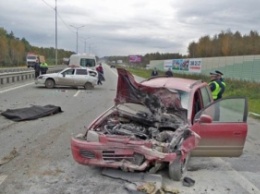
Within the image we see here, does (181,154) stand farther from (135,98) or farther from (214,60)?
(214,60)

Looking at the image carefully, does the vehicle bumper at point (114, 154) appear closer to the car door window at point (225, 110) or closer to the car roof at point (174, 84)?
the car door window at point (225, 110)

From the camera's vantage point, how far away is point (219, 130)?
5922 millimetres

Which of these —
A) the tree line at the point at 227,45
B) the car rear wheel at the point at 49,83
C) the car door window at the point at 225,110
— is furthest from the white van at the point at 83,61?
the tree line at the point at 227,45

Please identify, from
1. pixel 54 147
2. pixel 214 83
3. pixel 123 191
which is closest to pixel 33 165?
pixel 54 147

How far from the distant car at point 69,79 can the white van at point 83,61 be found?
786 centimetres

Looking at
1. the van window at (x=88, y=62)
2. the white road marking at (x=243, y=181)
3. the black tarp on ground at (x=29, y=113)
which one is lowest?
the black tarp on ground at (x=29, y=113)

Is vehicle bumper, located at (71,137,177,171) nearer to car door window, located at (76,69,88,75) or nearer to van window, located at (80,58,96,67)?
car door window, located at (76,69,88,75)

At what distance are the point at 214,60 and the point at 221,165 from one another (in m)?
37.3

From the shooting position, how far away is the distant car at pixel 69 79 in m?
23.7

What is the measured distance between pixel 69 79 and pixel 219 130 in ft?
62.4

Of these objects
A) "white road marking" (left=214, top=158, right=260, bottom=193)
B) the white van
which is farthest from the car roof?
the white van

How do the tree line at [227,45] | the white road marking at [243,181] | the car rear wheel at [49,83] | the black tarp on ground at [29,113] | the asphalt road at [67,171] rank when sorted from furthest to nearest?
the tree line at [227,45] → the car rear wheel at [49,83] → the black tarp on ground at [29,113] → the white road marking at [243,181] → the asphalt road at [67,171]

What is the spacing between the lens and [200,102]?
268 inches

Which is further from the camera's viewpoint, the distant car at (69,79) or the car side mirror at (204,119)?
the distant car at (69,79)
